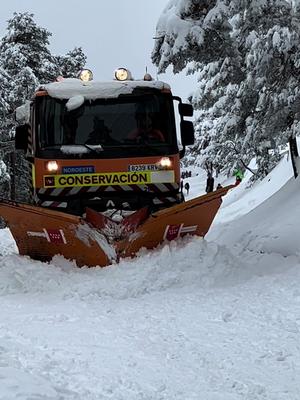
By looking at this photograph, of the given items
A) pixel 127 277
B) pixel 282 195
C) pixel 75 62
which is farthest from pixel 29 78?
pixel 127 277

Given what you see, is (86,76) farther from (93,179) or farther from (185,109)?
(93,179)

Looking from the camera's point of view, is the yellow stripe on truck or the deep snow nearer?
the deep snow

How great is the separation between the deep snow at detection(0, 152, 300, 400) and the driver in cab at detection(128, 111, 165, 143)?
150 cm

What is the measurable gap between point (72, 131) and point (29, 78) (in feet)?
54.8

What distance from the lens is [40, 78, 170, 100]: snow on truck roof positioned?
23.7ft

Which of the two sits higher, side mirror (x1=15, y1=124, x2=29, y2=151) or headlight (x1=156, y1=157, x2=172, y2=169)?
side mirror (x1=15, y1=124, x2=29, y2=151)

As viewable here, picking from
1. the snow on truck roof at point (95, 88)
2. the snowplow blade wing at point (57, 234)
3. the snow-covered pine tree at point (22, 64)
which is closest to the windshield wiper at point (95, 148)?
the snow on truck roof at point (95, 88)

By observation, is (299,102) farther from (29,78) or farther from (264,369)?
(29,78)

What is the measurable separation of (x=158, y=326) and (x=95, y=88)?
3851 mm

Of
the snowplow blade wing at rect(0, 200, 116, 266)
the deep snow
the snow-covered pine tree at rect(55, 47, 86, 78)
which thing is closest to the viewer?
the deep snow

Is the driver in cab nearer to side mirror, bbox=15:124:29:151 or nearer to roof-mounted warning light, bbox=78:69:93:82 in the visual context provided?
roof-mounted warning light, bbox=78:69:93:82

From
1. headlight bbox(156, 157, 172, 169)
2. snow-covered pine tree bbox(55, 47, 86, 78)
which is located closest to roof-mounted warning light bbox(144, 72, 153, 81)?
headlight bbox(156, 157, 172, 169)

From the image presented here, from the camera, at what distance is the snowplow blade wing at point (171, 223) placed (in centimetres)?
638

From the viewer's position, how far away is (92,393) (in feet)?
9.96
